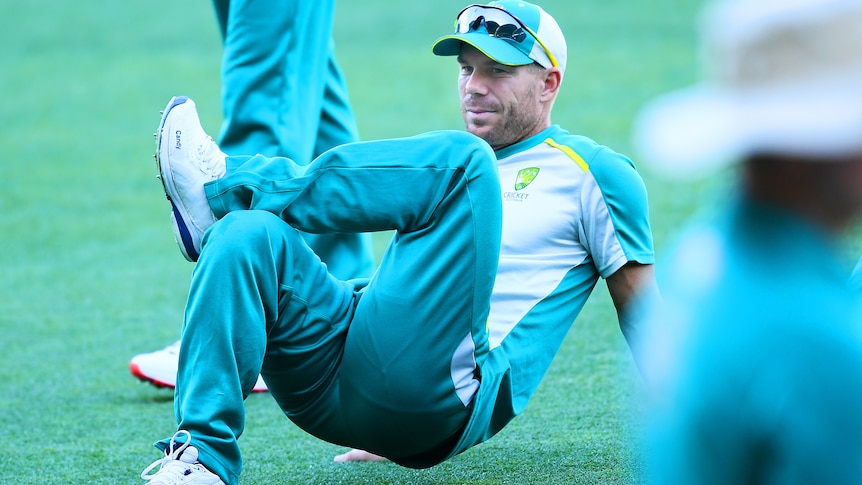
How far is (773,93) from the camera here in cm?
96

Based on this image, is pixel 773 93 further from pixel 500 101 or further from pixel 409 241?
pixel 500 101

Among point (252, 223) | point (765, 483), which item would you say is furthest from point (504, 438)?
point (765, 483)

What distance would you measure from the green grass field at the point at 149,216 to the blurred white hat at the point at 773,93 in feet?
4.31

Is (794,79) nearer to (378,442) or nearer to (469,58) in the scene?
(378,442)

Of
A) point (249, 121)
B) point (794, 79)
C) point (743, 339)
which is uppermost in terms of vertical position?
point (794, 79)

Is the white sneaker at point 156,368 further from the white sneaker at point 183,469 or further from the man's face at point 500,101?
the white sneaker at point 183,469

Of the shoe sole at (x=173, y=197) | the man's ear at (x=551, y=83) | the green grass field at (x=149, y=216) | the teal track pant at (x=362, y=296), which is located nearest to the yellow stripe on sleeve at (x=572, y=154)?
the man's ear at (x=551, y=83)

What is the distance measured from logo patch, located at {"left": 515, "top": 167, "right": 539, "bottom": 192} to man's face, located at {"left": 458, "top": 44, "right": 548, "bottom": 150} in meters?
0.10

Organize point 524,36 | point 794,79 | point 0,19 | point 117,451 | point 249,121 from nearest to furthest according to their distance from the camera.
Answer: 1. point 794,79
2. point 524,36
3. point 117,451
4. point 249,121
5. point 0,19

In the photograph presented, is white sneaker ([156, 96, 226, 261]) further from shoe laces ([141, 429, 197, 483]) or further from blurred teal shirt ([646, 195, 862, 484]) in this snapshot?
blurred teal shirt ([646, 195, 862, 484])

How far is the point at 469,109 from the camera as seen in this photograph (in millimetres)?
2359

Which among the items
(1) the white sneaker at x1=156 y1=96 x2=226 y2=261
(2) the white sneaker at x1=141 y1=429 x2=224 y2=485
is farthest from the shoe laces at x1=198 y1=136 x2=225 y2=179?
(2) the white sneaker at x1=141 y1=429 x2=224 y2=485

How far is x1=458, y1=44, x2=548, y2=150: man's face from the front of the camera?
7.68 feet

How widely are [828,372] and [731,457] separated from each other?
0.11m
